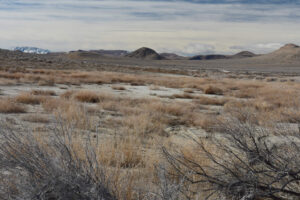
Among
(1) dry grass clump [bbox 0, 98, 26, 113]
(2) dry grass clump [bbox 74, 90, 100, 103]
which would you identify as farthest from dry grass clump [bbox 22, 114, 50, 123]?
(2) dry grass clump [bbox 74, 90, 100, 103]

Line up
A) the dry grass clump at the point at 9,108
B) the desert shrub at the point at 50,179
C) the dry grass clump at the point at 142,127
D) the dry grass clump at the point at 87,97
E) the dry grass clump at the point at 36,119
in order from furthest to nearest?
1. the dry grass clump at the point at 87,97
2. the dry grass clump at the point at 9,108
3. the dry grass clump at the point at 36,119
4. the dry grass clump at the point at 142,127
5. the desert shrub at the point at 50,179

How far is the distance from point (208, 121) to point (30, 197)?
5637 mm

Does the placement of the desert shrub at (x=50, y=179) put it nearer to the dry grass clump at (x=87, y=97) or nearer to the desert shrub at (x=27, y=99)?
the desert shrub at (x=27, y=99)

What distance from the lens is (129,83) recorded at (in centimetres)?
2167

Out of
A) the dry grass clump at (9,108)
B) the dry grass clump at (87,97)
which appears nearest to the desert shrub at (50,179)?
the dry grass clump at (9,108)

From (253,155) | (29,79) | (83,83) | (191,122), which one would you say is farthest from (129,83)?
(253,155)

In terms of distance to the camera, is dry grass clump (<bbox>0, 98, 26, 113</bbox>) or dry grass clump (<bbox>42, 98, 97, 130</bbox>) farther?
dry grass clump (<bbox>0, 98, 26, 113</bbox>)

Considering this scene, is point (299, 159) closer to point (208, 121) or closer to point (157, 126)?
point (157, 126)

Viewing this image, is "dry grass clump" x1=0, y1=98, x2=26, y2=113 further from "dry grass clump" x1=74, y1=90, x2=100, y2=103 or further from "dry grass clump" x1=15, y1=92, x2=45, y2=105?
"dry grass clump" x1=74, y1=90, x2=100, y2=103

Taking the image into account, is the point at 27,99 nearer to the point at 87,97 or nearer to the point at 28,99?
the point at 28,99

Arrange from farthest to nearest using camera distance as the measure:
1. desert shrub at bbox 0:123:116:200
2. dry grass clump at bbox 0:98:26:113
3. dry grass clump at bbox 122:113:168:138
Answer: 1. dry grass clump at bbox 0:98:26:113
2. dry grass clump at bbox 122:113:168:138
3. desert shrub at bbox 0:123:116:200

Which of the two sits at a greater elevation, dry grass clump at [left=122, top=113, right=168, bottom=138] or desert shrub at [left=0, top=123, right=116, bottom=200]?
desert shrub at [left=0, top=123, right=116, bottom=200]

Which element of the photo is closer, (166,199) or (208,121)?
(166,199)

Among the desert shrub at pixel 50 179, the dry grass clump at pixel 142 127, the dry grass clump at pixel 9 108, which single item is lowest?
the dry grass clump at pixel 142 127
